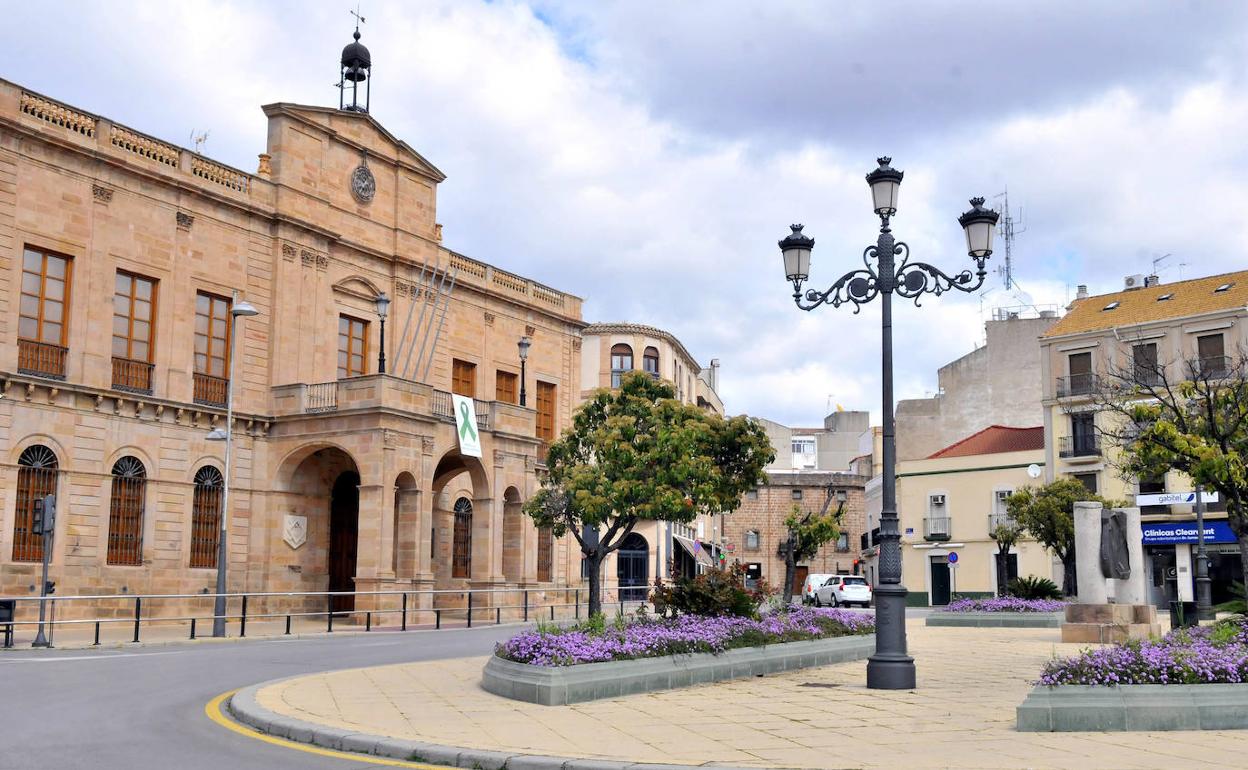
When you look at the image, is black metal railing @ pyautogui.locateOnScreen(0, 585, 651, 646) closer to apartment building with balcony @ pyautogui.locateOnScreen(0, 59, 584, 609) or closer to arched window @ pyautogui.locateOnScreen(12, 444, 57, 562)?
apartment building with balcony @ pyautogui.locateOnScreen(0, 59, 584, 609)

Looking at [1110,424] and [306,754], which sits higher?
[1110,424]

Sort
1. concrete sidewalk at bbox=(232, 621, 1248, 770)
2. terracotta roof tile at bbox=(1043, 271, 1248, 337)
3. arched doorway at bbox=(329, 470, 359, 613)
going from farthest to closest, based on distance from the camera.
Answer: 1. terracotta roof tile at bbox=(1043, 271, 1248, 337)
2. arched doorway at bbox=(329, 470, 359, 613)
3. concrete sidewalk at bbox=(232, 621, 1248, 770)

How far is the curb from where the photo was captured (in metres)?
8.82

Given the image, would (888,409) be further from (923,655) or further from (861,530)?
(861,530)

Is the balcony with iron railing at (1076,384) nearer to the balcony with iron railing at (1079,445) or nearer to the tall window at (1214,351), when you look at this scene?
the balcony with iron railing at (1079,445)

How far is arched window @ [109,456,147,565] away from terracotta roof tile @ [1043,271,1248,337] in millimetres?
37676

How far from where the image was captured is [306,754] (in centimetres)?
978

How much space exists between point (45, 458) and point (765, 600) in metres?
18.6

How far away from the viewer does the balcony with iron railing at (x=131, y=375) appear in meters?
30.4

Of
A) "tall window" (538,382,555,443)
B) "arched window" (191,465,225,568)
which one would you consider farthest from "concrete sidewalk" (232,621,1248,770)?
"tall window" (538,382,555,443)

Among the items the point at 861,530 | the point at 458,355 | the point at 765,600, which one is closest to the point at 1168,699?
the point at 765,600

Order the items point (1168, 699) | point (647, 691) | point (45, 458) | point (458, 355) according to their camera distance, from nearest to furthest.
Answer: point (1168, 699), point (647, 691), point (45, 458), point (458, 355)

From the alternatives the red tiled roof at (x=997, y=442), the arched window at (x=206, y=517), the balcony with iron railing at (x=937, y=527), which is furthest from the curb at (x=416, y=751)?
the red tiled roof at (x=997, y=442)

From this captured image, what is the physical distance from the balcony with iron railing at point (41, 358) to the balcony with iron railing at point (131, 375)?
1.53 metres
